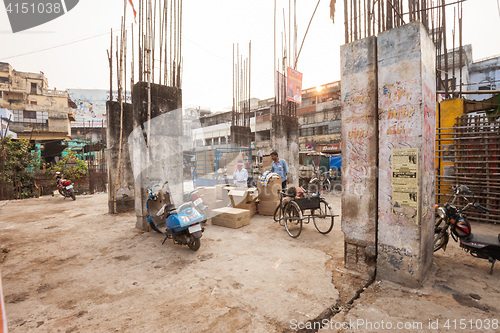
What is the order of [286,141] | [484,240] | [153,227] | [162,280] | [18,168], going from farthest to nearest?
[18,168], [286,141], [153,227], [484,240], [162,280]

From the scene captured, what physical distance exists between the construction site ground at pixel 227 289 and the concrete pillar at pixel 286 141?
5212 millimetres

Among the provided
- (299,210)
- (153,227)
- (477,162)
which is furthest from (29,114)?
(477,162)

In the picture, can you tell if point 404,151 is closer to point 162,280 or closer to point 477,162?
point 162,280

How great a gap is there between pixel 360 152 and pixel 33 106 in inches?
1333

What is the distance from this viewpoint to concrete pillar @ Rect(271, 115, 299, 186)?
9820 millimetres

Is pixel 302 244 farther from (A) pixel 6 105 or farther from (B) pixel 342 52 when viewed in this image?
(A) pixel 6 105

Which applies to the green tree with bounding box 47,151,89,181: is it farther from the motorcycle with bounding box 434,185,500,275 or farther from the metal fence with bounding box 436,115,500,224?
the metal fence with bounding box 436,115,500,224

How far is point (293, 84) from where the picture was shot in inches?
356

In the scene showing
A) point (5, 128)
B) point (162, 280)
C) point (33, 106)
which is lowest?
point (162, 280)

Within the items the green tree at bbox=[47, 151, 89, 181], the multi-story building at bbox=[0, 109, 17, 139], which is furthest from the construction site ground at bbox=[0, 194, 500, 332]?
the green tree at bbox=[47, 151, 89, 181]

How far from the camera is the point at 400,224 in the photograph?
3.00 metres

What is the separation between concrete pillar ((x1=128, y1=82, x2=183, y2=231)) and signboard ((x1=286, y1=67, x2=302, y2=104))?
4533 millimetres

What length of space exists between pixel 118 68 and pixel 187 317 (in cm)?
766

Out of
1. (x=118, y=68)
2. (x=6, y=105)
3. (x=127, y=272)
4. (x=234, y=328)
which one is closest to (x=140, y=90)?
(x=118, y=68)
